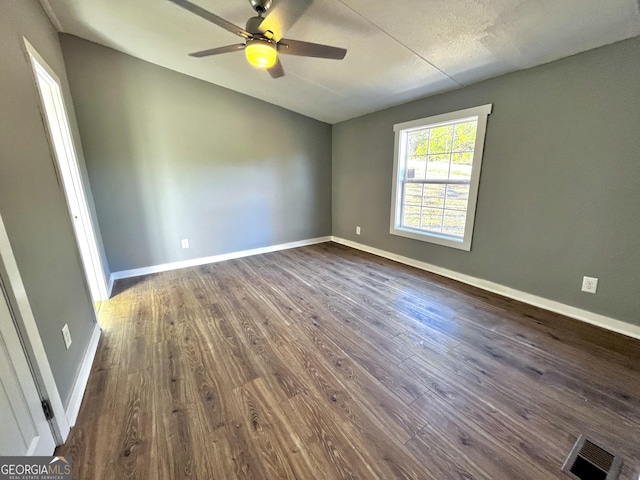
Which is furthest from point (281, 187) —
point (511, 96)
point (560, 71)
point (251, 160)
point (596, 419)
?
point (596, 419)

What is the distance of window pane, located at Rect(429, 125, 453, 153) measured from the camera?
119 inches

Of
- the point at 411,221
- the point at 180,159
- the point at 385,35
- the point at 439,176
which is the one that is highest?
the point at 385,35

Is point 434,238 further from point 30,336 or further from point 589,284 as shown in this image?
point 30,336

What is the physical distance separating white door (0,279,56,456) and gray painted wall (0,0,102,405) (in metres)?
0.19

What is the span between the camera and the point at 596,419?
134 cm

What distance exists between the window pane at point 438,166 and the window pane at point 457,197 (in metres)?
0.19

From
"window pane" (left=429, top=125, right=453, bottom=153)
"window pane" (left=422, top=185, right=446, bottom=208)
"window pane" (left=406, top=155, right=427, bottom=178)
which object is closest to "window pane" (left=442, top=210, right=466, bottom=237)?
"window pane" (left=422, top=185, right=446, bottom=208)

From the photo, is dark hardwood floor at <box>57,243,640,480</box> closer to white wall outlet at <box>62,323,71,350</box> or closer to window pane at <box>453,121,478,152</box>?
white wall outlet at <box>62,323,71,350</box>

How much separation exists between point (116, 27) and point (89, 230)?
6.50 feet

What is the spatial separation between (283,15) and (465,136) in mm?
2216

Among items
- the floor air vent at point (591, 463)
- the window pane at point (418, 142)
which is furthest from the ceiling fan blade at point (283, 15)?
the floor air vent at point (591, 463)

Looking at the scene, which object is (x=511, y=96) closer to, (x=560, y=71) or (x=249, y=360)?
(x=560, y=71)

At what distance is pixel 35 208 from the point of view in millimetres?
1412

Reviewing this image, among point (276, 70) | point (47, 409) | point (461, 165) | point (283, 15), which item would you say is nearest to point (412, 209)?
point (461, 165)
